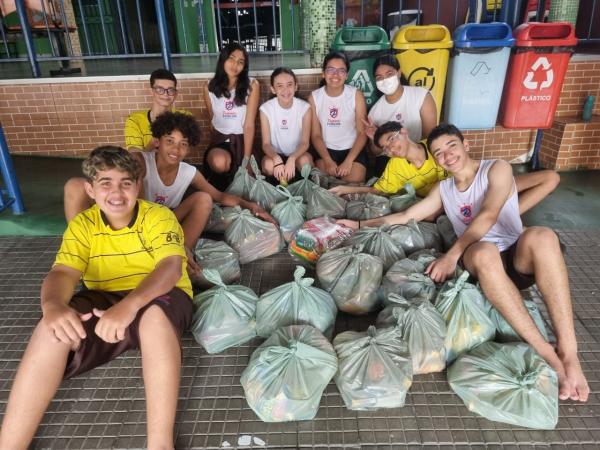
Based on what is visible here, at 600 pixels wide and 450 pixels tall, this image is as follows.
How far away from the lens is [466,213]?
2426mm

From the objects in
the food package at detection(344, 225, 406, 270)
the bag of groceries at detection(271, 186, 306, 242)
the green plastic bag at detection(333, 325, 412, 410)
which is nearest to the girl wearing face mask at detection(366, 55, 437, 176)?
the bag of groceries at detection(271, 186, 306, 242)

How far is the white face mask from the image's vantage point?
3.44m

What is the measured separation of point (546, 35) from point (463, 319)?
2.99 metres

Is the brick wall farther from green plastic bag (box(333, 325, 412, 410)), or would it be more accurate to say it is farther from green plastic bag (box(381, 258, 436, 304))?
green plastic bag (box(333, 325, 412, 410))

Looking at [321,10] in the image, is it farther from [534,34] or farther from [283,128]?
[534,34]

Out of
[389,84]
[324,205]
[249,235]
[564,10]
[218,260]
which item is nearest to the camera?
[218,260]

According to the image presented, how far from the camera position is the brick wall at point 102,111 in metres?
4.39

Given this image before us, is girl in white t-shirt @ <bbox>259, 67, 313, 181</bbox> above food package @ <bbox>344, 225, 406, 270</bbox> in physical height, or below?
above

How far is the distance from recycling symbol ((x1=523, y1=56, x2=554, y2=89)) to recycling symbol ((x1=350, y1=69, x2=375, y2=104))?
1.29 metres

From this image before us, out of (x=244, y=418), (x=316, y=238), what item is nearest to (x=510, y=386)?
(x=244, y=418)

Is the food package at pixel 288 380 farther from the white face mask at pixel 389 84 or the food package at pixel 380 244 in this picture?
the white face mask at pixel 389 84

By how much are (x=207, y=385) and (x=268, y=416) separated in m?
0.36

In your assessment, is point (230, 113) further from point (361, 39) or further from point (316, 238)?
point (316, 238)

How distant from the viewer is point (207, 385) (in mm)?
1944
